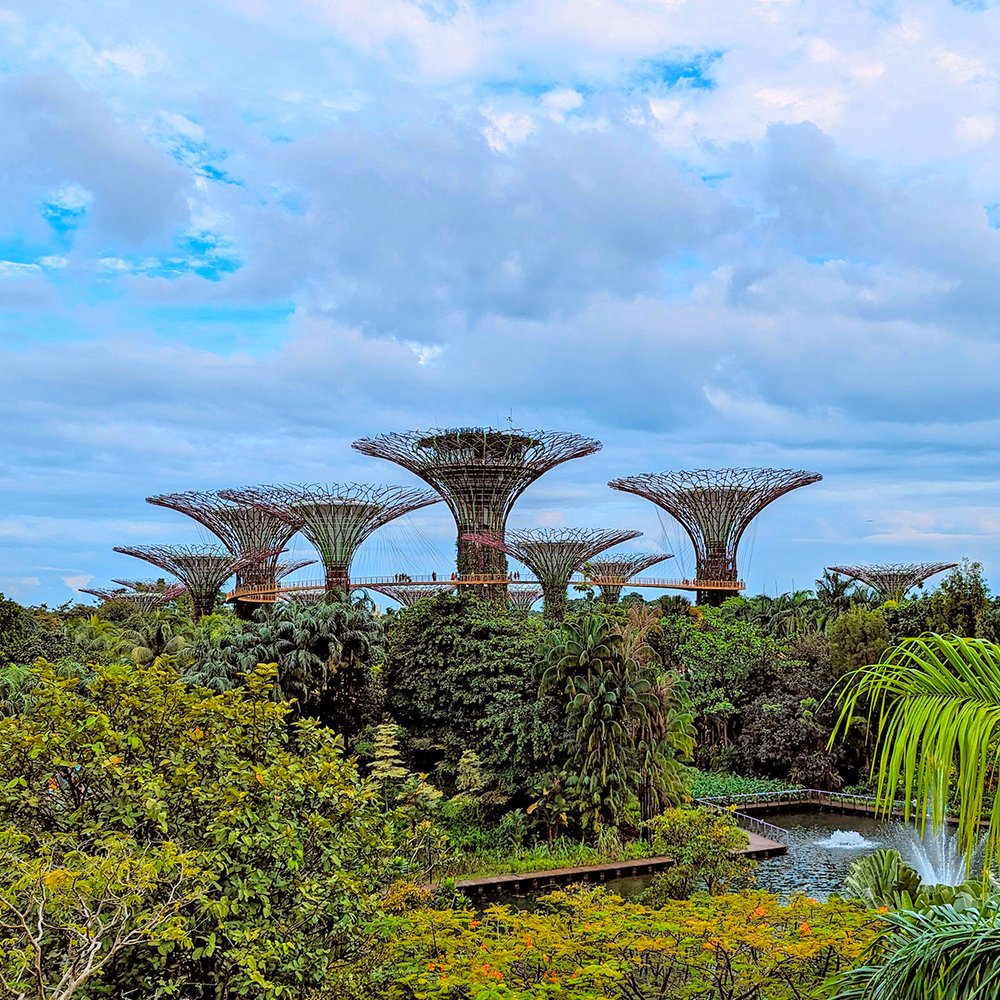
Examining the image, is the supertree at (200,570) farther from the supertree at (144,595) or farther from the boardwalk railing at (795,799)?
the boardwalk railing at (795,799)

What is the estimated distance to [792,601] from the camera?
3781cm

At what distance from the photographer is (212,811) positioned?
5.60 m

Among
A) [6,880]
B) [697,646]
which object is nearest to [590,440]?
[697,646]

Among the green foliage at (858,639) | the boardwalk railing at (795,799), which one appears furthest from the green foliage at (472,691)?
the green foliage at (858,639)

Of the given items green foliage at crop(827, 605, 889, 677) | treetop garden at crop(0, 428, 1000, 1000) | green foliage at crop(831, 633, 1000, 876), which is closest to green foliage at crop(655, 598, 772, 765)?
treetop garden at crop(0, 428, 1000, 1000)

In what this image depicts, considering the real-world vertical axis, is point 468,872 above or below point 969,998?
below

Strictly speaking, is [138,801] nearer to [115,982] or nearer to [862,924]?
[115,982]

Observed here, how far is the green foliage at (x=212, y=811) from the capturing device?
5.20 m

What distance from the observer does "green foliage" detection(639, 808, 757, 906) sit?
40.7 ft

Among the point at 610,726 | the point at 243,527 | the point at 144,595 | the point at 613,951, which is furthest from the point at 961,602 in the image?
the point at 144,595

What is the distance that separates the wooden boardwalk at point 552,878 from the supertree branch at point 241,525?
2600 cm

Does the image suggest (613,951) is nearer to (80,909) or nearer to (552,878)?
(80,909)

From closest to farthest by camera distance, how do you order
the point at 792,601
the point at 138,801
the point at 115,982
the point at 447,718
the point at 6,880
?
1. the point at 6,880
2. the point at 115,982
3. the point at 138,801
4. the point at 447,718
5. the point at 792,601

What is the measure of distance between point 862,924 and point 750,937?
1071 millimetres
